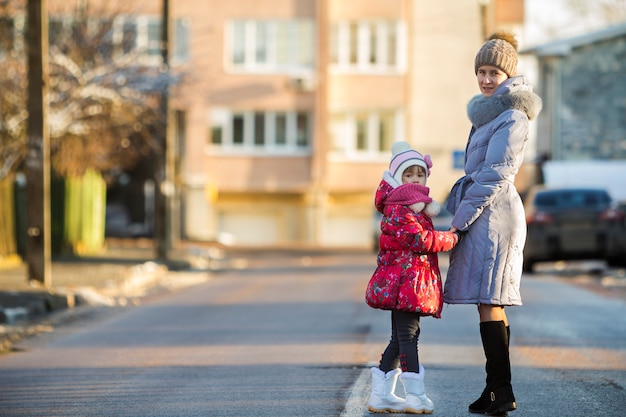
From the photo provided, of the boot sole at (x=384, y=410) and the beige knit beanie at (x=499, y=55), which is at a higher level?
the beige knit beanie at (x=499, y=55)

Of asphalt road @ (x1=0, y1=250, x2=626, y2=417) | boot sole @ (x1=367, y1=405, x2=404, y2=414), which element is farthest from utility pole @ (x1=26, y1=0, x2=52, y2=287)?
boot sole @ (x1=367, y1=405, x2=404, y2=414)

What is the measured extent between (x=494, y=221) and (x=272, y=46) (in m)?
38.6

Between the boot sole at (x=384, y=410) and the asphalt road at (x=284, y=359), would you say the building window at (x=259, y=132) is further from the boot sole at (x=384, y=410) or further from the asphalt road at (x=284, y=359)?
the boot sole at (x=384, y=410)

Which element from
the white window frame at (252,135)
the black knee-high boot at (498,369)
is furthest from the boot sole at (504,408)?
the white window frame at (252,135)

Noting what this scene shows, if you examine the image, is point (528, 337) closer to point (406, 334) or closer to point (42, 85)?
point (406, 334)

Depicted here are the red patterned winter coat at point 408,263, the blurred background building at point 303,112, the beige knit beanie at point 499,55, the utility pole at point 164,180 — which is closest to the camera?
the red patterned winter coat at point 408,263

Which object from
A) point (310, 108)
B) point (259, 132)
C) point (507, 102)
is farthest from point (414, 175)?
point (259, 132)

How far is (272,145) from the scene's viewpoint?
45438 millimetres

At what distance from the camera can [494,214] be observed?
7207 millimetres

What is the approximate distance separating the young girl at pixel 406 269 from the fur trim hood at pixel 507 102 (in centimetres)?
42

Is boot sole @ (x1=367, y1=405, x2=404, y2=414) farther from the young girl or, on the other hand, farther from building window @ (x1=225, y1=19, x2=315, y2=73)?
building window @ (x1=225, y1=19, x2=315, y2=73)

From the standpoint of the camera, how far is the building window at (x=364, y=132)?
151 feet

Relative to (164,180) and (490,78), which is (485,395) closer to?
(490,78)

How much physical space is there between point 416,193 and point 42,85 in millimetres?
11451
